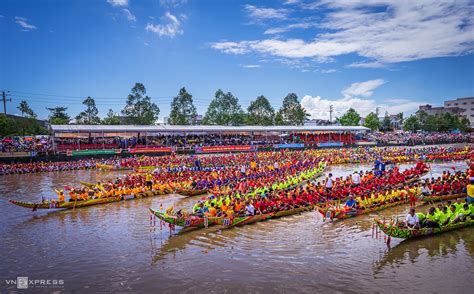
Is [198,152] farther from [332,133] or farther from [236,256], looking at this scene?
[236,256]

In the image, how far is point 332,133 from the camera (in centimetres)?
5797

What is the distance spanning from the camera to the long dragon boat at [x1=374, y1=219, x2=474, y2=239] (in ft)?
33.1

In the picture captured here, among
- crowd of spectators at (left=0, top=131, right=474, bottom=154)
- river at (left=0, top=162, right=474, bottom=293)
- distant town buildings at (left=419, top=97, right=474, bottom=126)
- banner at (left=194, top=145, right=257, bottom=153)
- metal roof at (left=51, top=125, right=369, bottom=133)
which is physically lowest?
river at (left=0, top=162, right=474, bottom=293)

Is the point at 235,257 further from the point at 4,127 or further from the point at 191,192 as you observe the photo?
the point at 4,127

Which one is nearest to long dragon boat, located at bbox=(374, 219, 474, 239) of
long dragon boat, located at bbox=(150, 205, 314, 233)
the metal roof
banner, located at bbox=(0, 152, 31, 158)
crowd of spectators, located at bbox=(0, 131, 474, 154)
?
long dragon boat, located at bbox=(150, 205, 314, 233)

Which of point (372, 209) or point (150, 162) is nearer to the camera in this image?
point (372, 209)

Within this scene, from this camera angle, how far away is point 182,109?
62000 millimetres

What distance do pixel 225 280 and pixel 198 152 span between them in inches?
1420

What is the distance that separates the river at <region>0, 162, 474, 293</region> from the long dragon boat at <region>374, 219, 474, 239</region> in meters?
0.24

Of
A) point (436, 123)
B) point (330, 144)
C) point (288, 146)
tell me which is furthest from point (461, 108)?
point (288, 146)

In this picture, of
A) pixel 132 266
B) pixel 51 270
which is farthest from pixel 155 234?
pixel 51 270

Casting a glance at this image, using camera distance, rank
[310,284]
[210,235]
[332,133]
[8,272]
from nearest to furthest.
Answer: [310,284] → [8,272] → [210,235] → [332,133]

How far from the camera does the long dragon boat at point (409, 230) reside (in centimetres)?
1009

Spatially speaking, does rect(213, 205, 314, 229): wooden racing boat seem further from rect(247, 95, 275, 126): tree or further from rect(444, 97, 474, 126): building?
rect(444, 97, 474, 126): building
